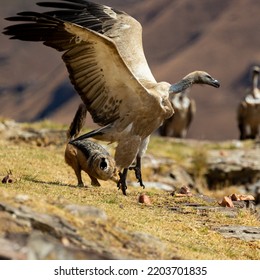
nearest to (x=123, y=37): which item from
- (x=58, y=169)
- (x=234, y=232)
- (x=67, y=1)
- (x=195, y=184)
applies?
(x=67, y=1)

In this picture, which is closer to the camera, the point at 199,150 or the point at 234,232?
the point at 234,232

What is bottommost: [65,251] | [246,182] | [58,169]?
[246,182]

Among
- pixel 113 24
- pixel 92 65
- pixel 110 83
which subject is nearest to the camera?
Answer: pixel 92 65

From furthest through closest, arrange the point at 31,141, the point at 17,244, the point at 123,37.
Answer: the point at 31,141
the point at 123,37
the point at 17,244

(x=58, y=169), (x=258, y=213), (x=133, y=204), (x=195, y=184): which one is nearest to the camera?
(x=133, y=204)

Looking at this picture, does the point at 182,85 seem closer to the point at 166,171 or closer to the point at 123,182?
the point at 123,182

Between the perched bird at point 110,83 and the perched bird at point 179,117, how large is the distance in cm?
1775

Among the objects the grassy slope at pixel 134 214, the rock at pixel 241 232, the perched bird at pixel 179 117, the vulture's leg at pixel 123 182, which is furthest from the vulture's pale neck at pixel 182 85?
the perched bird at pixel 179 117

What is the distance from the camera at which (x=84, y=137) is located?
1372 centimetres

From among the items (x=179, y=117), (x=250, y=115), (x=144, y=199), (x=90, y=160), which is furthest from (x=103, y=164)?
(x=179, y=117)

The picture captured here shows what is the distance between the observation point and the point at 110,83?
1324 cm

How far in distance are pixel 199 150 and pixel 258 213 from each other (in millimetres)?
12341

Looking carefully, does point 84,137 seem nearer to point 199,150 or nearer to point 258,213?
point 258,213

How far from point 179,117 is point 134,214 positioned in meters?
21.2
